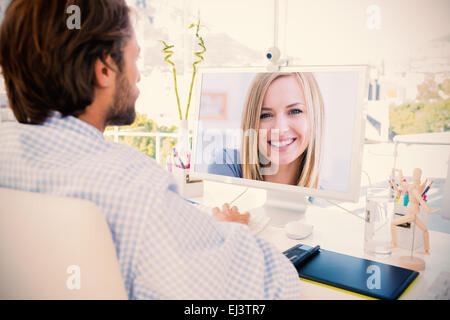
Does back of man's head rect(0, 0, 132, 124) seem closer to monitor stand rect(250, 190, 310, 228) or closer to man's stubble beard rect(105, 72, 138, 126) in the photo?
man's stubble beard rect(105, 72, 138, 126)

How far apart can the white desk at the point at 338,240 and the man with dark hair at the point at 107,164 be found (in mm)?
139

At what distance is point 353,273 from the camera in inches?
31.9

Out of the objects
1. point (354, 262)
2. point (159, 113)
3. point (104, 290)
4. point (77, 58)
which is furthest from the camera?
point (159, 113)

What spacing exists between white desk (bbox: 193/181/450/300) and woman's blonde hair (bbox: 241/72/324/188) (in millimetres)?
178

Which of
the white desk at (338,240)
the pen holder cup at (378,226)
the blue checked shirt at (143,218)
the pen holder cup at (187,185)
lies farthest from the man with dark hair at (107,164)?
the pen holder cup at (187,185)

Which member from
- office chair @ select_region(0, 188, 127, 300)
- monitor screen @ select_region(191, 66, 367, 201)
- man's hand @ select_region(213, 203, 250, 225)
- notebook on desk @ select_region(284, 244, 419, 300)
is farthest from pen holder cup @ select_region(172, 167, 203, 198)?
office chair @ select_region(0, 188, 127, 300)

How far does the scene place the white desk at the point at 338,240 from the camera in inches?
29.6

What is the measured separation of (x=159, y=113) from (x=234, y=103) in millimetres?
2864

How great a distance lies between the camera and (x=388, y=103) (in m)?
3.34

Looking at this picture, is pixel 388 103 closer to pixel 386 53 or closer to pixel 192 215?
pixel 386 53

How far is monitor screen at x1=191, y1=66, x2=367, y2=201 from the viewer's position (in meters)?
1.03

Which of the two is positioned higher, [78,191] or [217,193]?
[78,191]
